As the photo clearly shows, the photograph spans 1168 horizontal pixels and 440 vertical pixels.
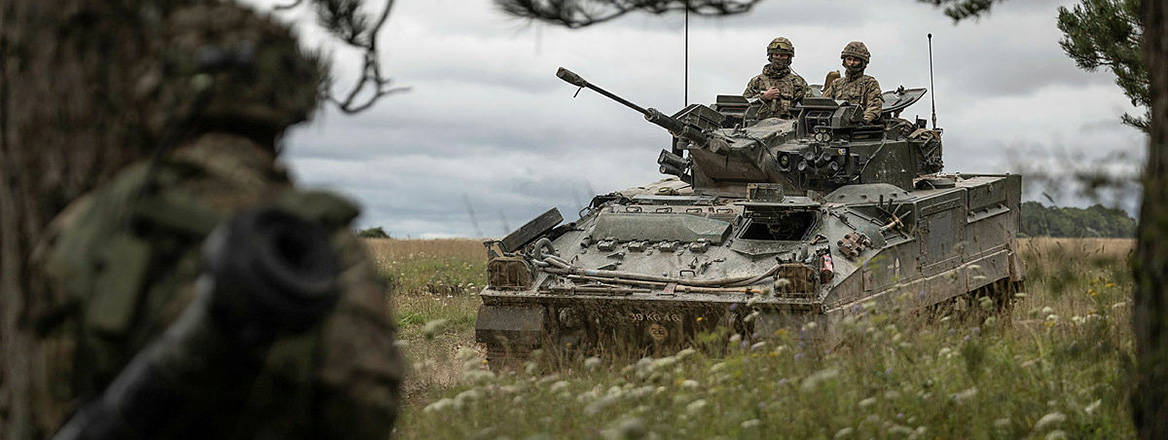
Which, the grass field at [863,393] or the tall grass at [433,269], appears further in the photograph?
the tall grass at [433,269]

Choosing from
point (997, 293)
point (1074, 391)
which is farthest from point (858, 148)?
point (1074, 391)

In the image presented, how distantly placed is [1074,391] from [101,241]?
15.6ft

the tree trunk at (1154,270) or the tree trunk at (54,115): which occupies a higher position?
the tree trunk at (54,115)

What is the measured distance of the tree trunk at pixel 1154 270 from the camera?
4.47 m

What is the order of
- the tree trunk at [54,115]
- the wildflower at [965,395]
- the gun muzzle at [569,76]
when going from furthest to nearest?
the gun muzzle at [569,76] → the wildflower at [965,395] → the tree trunk at [54,115]

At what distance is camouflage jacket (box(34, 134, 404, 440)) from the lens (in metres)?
2.70

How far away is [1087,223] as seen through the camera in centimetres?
750

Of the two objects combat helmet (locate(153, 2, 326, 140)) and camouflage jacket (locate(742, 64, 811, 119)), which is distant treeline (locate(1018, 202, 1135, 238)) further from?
combat helmet (locate(153, 2, 326, 140))

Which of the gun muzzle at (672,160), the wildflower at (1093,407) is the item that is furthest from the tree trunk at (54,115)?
the gun muzzle at (672,160)

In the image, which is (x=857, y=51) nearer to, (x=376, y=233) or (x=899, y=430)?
(x=899, y=430)

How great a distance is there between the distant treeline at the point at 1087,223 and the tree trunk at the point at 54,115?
344 cm

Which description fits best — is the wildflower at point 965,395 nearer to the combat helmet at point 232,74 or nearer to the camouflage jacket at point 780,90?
the combat helmet at point 232,74

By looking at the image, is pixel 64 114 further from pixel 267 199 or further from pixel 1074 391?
pixel 1074 391

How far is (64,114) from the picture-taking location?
3.23 m
